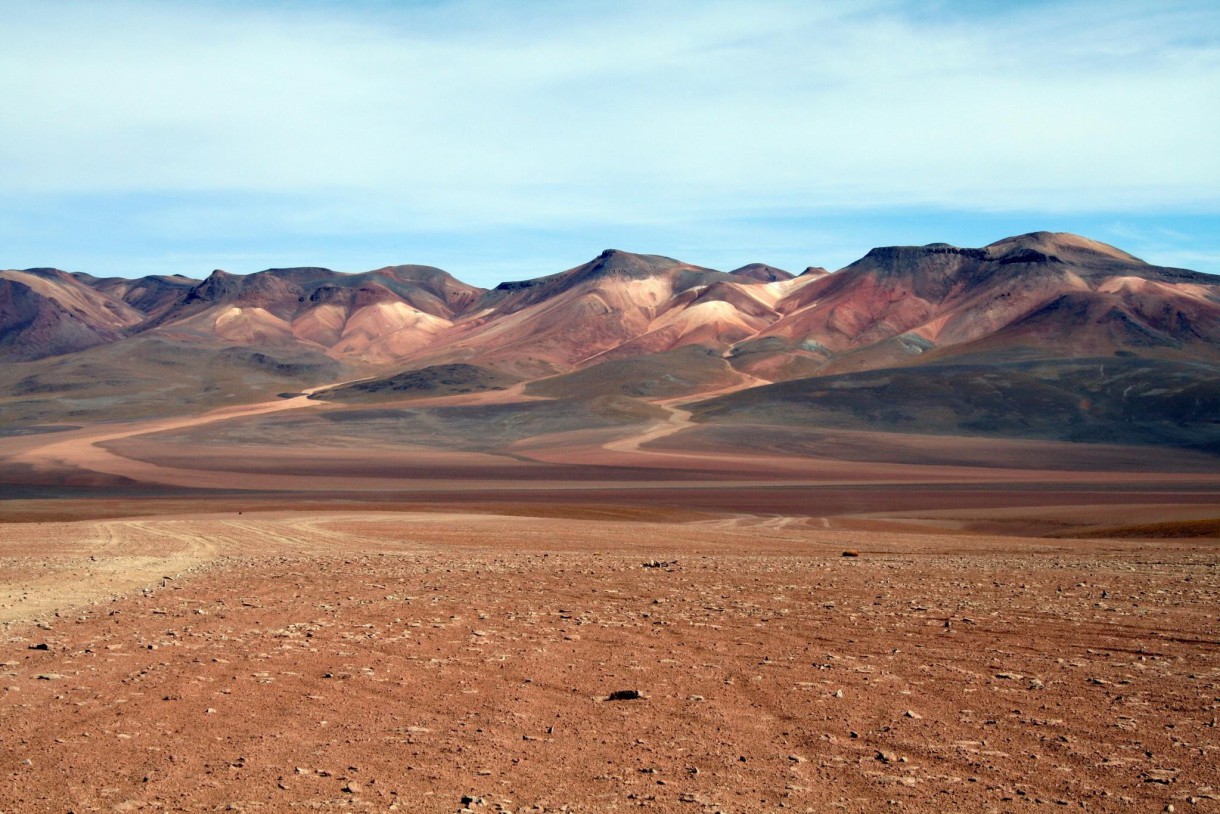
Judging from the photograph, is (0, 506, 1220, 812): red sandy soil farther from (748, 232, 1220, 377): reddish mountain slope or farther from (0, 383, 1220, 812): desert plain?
(748, 232, 1220, 377): reddish mountain slope

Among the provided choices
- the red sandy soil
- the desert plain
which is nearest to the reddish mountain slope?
the desert plain

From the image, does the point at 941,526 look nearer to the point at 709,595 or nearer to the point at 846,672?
the point at 709,595

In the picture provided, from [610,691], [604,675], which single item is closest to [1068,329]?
[604,675]

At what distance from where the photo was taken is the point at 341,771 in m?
7.18

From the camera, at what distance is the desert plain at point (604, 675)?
6941 mm

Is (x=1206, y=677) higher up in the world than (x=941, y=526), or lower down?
higher up

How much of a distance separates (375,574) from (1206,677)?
12.2 meters

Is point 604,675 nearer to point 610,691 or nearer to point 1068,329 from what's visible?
point 610,691

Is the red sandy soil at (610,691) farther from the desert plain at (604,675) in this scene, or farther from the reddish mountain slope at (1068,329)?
the reddish mountain slope at (1068,329)

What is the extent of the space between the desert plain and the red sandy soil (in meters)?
0.04

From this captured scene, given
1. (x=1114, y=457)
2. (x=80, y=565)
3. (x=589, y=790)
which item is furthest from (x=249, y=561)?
(x=1114, y=457)

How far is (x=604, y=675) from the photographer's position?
32.2 feet

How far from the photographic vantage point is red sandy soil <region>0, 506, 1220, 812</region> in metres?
6.89

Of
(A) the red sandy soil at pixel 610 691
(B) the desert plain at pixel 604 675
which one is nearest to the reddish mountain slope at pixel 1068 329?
(B) the desert plain at pixel 604 675
